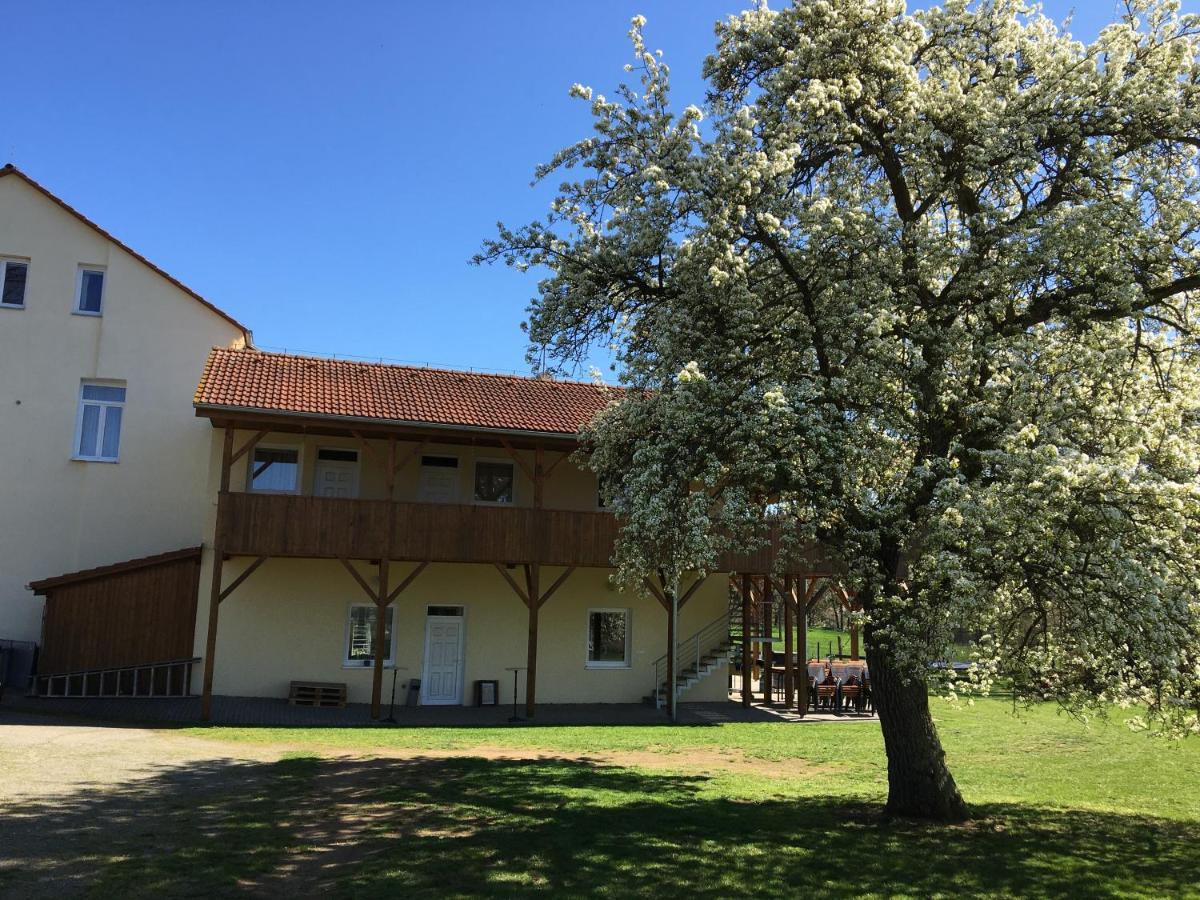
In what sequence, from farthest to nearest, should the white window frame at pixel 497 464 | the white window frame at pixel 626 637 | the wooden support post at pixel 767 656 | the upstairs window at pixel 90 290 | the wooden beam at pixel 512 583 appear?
1. the wooden support post at pixel 767 656
2. the white window frame at pixel 626 637
3. the white window frame at pixel 497 464
4. the upstairs window at pixel 90 290
5. the wooden beam at pixel 512 583

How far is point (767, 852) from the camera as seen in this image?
27.1 ft

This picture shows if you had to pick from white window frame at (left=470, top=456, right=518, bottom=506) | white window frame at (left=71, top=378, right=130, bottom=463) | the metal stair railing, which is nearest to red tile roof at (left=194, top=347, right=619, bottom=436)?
white window frame at (left=470, top=456, right=518, bottom=506)

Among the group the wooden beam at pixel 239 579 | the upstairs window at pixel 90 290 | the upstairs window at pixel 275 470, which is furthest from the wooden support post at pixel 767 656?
the upstairs window at pixel 90 290

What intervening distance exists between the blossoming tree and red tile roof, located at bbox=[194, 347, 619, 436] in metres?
7.41

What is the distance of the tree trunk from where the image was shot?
31.9ft

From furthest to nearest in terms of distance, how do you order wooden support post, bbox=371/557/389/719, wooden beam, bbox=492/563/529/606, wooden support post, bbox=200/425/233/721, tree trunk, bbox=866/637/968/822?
wooden beam, bbox=492/563/529/606 < wooden support post, bbox=371/557/389/719 < wooden support post, bbox=200/425/233/721 < tree trunk, bbox=866/637/968/822

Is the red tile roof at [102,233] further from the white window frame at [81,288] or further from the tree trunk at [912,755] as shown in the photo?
the tree trunk at [912,755]

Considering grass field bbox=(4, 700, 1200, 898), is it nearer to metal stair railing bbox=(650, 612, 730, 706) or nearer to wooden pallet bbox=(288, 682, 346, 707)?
wooden pallet bbox=(288, 682, 346, 707)

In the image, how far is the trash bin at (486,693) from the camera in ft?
67.6

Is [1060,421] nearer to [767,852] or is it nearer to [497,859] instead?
[767,852]

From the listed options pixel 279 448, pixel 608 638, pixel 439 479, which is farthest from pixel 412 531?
pixel 608 638

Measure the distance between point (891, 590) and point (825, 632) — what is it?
52404 millimetres

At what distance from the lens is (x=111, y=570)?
18734 millimetres

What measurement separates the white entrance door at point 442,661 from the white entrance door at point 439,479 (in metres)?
2.83
